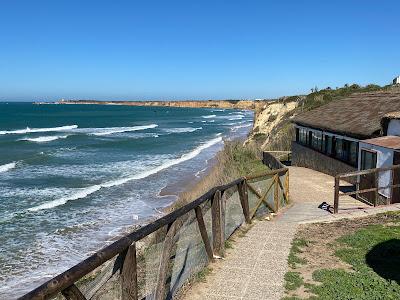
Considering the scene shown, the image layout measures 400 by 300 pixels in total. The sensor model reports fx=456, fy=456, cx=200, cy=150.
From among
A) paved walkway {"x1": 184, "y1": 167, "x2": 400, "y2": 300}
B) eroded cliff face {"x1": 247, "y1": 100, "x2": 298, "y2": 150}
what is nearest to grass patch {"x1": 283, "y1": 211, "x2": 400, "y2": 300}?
paved walkway {"x1": 184, "y1": 167, "x2": 400, "y2": 300}

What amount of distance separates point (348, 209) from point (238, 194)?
4822mm

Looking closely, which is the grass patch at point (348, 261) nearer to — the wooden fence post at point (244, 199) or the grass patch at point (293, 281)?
the grass patch at point (293, 281)

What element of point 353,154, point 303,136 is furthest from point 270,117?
point 353,154

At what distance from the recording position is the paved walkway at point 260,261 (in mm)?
6628

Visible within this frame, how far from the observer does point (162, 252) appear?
5887 mm

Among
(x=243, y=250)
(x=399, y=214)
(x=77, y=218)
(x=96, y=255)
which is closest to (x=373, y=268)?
(x=243, y=250)

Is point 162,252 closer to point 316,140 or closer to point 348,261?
point 348,261

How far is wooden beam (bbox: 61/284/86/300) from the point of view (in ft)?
12.4

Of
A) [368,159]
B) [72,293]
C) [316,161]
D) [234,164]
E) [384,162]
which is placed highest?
[72,293]

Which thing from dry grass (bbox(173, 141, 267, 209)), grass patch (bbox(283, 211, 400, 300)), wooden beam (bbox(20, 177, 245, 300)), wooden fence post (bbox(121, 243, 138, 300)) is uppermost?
wooden beam (bbox(20, 177, 245, 300))

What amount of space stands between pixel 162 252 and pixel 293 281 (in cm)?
236

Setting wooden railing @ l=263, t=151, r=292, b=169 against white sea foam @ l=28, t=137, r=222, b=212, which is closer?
wooden railing @ l=263, t=151, r=292, b=169

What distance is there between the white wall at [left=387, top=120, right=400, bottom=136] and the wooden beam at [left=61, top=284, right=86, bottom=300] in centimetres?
1406

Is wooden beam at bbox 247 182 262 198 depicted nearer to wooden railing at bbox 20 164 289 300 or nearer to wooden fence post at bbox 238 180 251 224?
wooden railing at bbox 20 164 289 300
